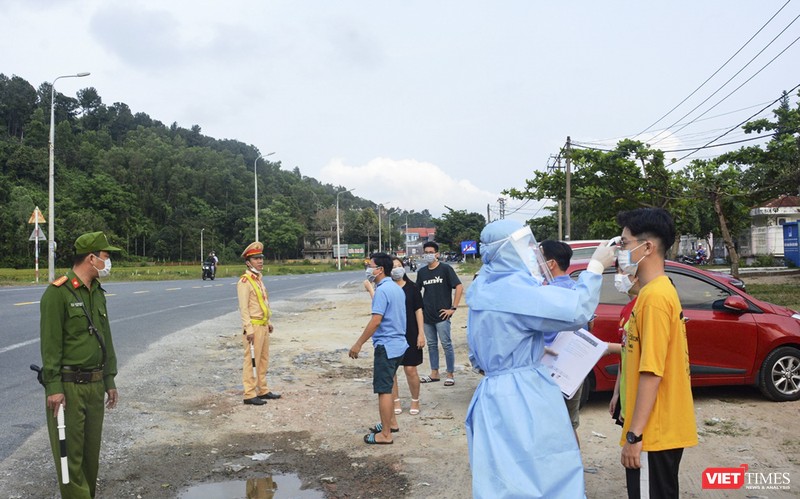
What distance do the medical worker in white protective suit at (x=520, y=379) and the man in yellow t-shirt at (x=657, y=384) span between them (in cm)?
27

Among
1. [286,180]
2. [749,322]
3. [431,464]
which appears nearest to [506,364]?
[431,464]

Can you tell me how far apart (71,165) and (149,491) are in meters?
95.0

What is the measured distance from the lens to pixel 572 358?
3230 mm

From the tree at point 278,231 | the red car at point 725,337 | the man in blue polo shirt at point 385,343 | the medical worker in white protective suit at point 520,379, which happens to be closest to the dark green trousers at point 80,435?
the man in blue polo shirt at point 385,343

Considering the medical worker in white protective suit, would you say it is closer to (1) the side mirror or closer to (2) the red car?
(2) the red car

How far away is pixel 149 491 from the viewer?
4.78m

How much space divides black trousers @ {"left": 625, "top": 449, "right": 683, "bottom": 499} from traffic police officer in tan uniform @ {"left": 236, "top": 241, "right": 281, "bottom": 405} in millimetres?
5305

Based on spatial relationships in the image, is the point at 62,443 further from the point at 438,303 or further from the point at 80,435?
the point at 438,303

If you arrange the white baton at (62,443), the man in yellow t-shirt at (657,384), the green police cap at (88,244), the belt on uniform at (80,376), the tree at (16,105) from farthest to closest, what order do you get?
the tree at (16,105), the green police cap at (88,244), the belt on uniform at (80,376), the white baton at (62,443), the man in yellow t-shirt at (657,384)

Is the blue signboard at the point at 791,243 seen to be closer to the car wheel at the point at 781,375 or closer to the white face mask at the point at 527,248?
the car wheel at the point at 781,375

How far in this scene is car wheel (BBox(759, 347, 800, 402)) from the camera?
679cm

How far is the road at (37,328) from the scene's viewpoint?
6723mm

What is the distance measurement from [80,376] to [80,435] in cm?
36

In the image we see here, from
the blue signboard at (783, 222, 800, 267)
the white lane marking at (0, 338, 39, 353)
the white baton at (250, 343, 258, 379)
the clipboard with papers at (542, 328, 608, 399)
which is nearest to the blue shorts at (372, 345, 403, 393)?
the white baton at (250, 343, 258, 379)
